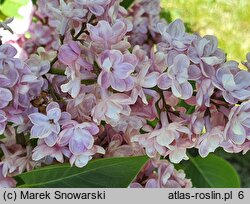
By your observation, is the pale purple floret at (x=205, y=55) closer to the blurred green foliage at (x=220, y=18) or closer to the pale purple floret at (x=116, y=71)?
the pale purple floret at (x=116, y=71)

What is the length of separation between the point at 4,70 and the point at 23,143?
0.31ft

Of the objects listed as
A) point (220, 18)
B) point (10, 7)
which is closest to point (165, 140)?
point (10, 7)

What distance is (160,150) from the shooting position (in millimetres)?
507

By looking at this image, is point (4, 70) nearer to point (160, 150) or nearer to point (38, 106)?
point (38, 106)

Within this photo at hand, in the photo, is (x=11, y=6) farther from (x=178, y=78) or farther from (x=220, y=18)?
(x=220, y=18)

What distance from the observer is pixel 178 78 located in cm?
46

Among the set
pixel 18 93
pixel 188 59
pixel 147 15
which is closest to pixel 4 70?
pixel 18 93

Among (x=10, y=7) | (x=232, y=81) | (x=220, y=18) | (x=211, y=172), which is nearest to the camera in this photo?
(x=232, y=81)

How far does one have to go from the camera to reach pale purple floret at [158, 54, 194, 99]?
0.46m

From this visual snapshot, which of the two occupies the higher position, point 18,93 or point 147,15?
point 18,93

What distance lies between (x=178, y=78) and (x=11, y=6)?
1.94 ft

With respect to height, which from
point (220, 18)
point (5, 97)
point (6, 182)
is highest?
point (5, 97)

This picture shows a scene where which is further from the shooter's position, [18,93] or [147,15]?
[147,15]
